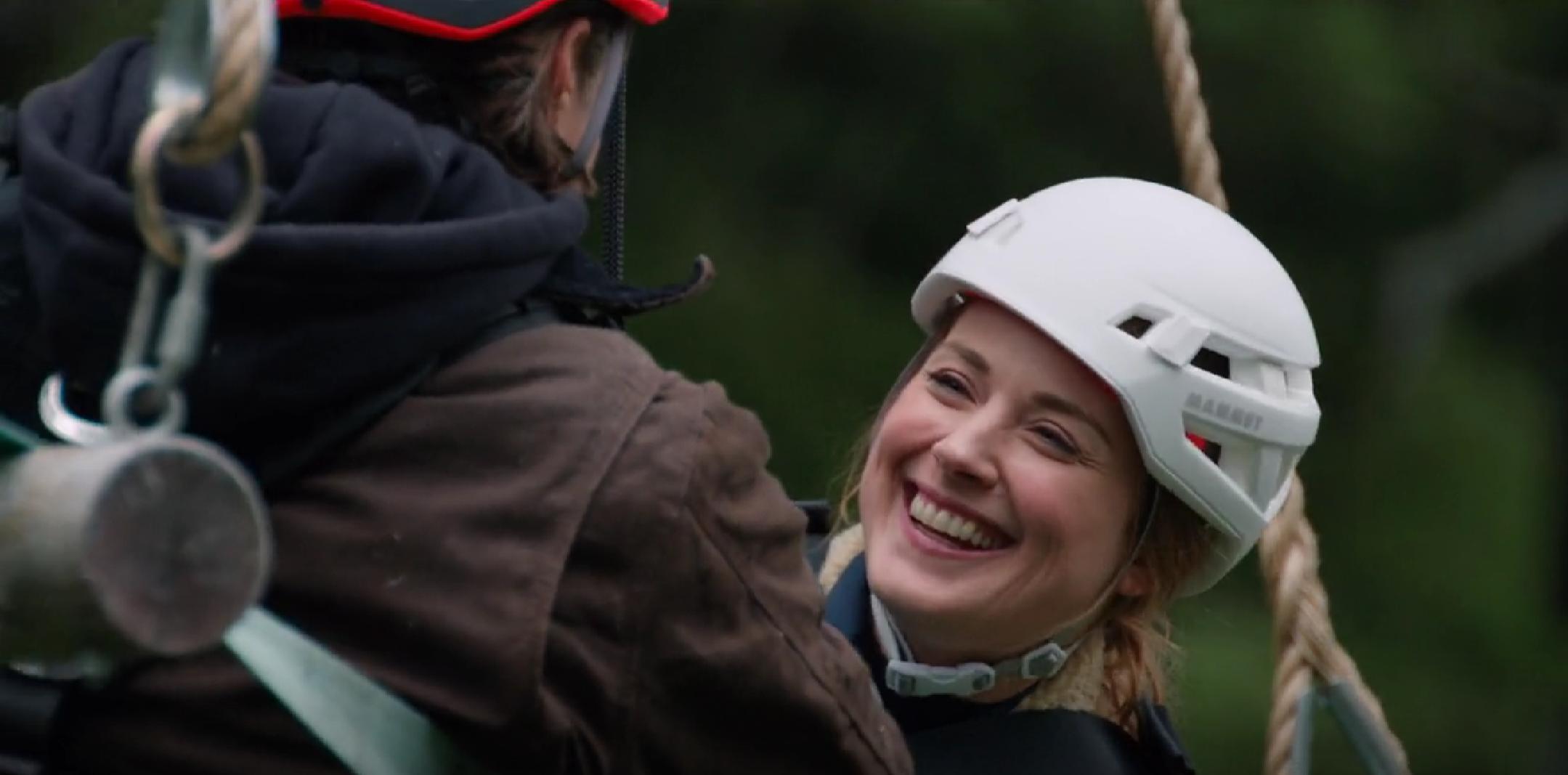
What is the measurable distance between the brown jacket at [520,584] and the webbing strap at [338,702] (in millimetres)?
27

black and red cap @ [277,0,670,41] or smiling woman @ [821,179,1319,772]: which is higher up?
black and red cap @ [277,0,670,41]

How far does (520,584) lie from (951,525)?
0.98 m

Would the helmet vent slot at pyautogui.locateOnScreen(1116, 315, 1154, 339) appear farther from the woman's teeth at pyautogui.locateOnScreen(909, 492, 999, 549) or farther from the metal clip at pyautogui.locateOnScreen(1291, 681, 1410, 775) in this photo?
the metal clip at pyautogui.locateOnScreen(1291, 681, 1410, 775)

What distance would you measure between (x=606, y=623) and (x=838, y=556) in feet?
3.68

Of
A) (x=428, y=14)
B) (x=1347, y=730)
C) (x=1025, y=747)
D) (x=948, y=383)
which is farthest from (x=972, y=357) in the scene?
(x=428, y=14)

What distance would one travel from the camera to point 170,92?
166 cm

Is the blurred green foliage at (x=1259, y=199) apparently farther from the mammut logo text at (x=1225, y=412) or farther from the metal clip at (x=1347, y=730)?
the mammut logo text at (x=1225, y=412)

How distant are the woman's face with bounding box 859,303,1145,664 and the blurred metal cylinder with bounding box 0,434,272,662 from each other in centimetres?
124

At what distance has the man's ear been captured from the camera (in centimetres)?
227

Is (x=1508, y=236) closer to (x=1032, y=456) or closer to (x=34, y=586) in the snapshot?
(x=1032, y=456)

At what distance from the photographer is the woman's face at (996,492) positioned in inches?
115

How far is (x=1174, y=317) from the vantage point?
2951 mm

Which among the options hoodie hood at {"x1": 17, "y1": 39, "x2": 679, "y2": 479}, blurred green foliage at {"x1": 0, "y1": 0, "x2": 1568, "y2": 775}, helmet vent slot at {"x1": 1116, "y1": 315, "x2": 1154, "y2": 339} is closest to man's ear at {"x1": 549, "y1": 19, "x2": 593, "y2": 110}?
hoodie hood at {"x1": 17, "y1": 39, "x2": 679, "y2": 479}

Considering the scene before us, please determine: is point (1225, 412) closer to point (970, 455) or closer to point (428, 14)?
point (970, 455)
